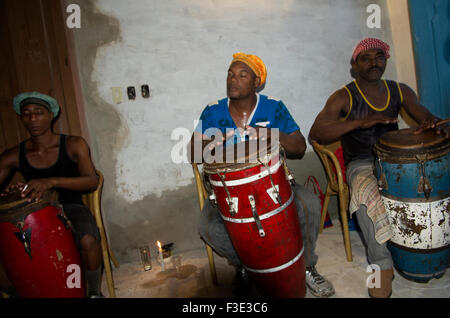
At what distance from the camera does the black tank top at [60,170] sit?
7.96 feet

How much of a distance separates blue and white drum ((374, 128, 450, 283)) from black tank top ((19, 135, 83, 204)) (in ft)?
8.02

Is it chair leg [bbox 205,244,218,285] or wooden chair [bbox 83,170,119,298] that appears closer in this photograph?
wooden chair [bbox 83,170,119,298]

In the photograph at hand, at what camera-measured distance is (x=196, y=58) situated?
2924mm

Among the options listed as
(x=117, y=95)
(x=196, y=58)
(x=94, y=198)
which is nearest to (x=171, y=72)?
(x=196, y=58)

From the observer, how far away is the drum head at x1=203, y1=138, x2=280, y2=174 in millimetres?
1771

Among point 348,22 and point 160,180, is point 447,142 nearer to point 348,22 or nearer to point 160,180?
point 348,22

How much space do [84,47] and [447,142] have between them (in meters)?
3.08

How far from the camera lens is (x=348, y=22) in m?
3.20

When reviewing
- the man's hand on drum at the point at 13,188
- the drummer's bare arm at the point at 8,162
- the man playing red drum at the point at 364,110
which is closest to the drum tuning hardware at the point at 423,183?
the man playing red drum at the point at 364,110

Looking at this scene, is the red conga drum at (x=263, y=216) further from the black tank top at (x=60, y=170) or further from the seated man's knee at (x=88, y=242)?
the black tank top at (x=60, y=170)

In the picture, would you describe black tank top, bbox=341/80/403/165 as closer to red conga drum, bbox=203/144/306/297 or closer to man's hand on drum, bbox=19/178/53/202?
red conga drum, bbox=203/144/306/297

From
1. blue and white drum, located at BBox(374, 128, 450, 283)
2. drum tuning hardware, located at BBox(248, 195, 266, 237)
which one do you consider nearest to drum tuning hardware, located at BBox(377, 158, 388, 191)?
blue and white drum, located at BBox(374, 128, 450, 283)

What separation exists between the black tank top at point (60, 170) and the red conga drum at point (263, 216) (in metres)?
1.30
